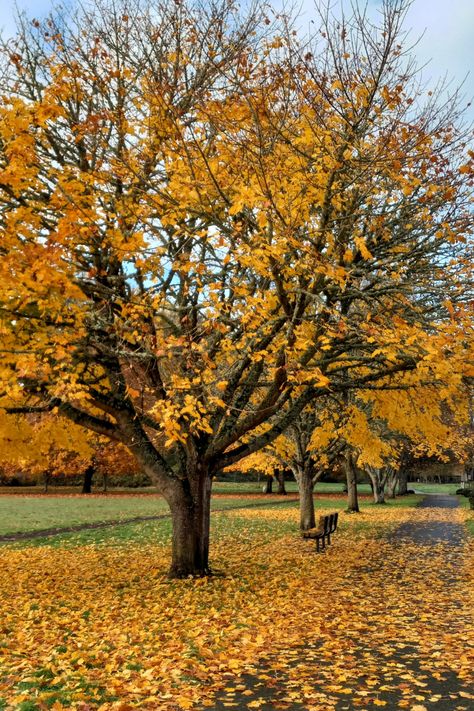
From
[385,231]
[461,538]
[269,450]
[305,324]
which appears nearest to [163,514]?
[269,450]

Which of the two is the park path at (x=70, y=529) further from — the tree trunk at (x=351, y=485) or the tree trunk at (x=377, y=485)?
the tree trunk at (x=377, y=485)

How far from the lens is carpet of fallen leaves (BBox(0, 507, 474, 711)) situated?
5.25m

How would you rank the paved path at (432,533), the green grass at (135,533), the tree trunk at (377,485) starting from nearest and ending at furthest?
1. the paved path at (432,533)
2. the green grass at (135,533)
3. the tree trunk at (377,485)

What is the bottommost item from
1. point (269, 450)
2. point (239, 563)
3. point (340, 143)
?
point (239, 563)

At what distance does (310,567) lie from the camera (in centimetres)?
1266

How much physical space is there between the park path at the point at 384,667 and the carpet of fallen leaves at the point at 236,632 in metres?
0.02

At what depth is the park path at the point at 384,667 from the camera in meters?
4.96

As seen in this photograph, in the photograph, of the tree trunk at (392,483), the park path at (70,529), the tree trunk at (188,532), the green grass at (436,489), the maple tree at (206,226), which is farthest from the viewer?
the green grass at (436,489)

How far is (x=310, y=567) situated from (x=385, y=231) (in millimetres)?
7389

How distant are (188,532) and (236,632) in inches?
160

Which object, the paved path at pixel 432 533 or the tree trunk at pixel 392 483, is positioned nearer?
the paved path at pixel 432 533

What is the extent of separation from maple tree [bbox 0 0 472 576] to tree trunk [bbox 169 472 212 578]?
41 millimetres

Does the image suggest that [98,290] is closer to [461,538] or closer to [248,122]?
[248,122]

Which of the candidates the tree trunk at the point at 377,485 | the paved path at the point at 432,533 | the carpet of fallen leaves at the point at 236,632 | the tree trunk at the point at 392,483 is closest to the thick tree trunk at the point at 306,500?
the paved path at the point at 432,533
